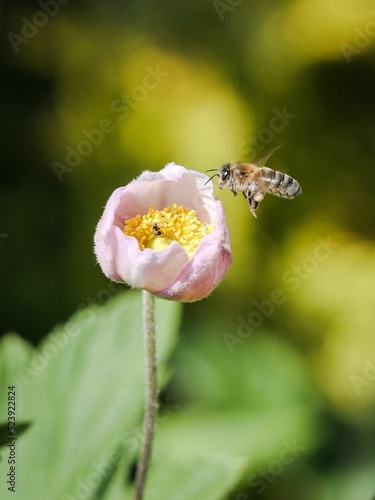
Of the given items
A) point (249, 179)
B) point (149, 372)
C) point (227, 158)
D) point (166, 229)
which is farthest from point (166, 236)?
point (227, 158)

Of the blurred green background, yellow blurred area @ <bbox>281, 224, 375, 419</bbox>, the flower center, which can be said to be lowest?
yellow blurred area @ <bbox>281, 224, 375, 419</bbox>

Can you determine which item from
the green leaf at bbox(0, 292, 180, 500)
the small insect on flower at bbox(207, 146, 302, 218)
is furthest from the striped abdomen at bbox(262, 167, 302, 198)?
the green leaf at bbox(0, 292, 180, 500)

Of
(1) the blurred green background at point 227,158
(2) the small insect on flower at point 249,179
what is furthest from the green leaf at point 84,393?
(1) the blurred green background at point 227,158

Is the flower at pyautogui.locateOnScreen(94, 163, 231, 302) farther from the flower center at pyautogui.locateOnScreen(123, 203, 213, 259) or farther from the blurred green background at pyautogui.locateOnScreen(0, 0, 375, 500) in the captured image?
the blurred green background at pyautogui.locateOnScreen(0, 0, 375, 500)

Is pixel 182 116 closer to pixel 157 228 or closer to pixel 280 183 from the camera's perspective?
pixel 280 183

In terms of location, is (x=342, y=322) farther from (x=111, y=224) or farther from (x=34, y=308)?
(x=111, y=224)

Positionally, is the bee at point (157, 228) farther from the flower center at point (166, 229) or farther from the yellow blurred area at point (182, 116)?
the yellow blurred area at point (182, 116)
